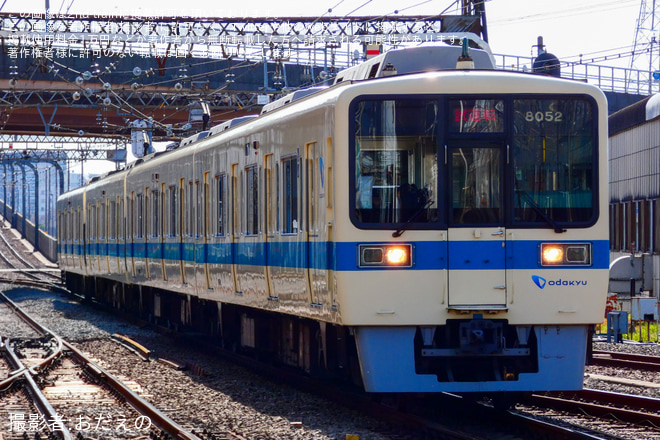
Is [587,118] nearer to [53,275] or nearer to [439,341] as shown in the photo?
[439,341]

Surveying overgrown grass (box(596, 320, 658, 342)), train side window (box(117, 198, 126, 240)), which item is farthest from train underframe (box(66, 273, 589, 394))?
train side window (box(117, 198, 126, 240))

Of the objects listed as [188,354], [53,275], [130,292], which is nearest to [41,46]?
[130,292]

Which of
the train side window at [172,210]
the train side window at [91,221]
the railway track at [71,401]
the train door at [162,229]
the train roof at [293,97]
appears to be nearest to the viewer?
the railway track at [71,401]

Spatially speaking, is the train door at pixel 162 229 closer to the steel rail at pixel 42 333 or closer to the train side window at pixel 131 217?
the steel rail at pixel 42 333

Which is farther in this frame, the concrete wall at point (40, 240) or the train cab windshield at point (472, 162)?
the concrete wall at point (40, 240)

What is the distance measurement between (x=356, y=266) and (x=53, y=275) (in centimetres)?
4436

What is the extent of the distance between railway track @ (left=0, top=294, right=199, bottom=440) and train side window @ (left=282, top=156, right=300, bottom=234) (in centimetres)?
216

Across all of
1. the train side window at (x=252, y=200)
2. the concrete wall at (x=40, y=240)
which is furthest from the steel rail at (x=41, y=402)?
the concrete wall at (x=40, y=240)

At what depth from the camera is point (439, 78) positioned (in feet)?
30.1

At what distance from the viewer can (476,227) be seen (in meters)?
9.02

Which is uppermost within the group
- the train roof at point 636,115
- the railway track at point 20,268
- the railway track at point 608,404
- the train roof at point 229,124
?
the train roof at point 636,115

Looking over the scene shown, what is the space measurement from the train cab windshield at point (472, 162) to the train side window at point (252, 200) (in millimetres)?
3295

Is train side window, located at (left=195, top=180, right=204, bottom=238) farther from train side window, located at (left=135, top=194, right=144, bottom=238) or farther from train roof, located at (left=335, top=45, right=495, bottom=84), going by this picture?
train roof, located at (left=335, top=45, right=495, bottom=84)

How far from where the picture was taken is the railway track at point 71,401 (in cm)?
962
